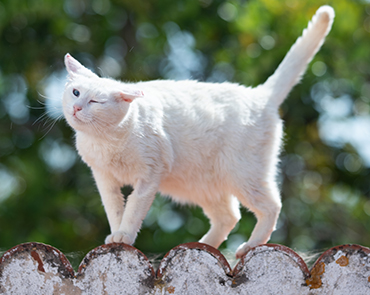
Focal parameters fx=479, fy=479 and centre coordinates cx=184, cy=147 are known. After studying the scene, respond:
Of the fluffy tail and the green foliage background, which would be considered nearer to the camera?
the fluffy tail

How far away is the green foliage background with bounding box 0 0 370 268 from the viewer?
19.1 ft

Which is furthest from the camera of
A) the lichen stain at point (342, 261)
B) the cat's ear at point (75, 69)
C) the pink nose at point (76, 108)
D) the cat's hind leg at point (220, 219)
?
the cat's hind leg at point (220, 219)

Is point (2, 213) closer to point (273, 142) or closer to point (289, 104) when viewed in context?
point (289, 104)

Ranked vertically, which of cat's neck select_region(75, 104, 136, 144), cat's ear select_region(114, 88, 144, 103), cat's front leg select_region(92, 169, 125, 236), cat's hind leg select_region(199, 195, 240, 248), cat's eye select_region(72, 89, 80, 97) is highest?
cat's ear select_region(114, 88, 144, 103)

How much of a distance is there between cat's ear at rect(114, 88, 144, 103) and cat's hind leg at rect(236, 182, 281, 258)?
2.65ft

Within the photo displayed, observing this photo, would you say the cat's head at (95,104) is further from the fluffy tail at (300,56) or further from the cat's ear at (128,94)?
the fluffy tail at (300,56)

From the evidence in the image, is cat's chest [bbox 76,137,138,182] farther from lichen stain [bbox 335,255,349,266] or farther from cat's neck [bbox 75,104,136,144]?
lichen stain [bbox 335,255,349,266]

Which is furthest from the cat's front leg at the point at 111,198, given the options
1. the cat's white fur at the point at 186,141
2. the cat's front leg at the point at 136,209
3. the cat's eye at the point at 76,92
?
the cat's eye at the point at 76,92

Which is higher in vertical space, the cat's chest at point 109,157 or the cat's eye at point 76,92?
the cat's eye at point 76,92

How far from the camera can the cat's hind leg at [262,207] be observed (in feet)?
8.43

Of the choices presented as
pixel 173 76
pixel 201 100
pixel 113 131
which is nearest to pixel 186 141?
pixel 201 100

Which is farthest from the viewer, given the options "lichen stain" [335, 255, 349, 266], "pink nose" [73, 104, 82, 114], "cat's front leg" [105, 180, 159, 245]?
"cat's front leg" [105, 180, 159, 245]

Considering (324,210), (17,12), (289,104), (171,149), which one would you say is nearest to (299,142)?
(289,104)

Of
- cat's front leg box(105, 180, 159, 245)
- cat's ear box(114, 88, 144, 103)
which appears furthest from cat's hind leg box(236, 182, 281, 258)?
cat's ear box(114, 88, 144, 103)
